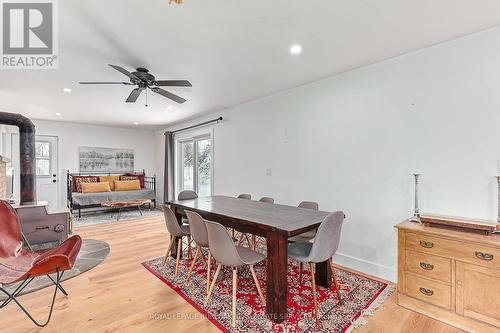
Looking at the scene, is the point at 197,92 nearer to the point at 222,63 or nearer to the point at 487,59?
the point at 222,63

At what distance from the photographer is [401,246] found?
218 cm

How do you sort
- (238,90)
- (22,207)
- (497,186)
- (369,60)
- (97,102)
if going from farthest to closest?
(97,102) → (238,90) → (22,207) → (369,60) → (497,186)

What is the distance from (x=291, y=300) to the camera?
2227 millimetres

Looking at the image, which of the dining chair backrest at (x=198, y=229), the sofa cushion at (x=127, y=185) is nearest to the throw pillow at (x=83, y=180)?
the sofa cushion at (x=127, y=185)

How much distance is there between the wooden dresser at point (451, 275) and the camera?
1.75m

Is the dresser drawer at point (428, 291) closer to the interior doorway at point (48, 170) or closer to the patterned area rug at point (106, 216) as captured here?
the patterned area rug at point (106, 216)

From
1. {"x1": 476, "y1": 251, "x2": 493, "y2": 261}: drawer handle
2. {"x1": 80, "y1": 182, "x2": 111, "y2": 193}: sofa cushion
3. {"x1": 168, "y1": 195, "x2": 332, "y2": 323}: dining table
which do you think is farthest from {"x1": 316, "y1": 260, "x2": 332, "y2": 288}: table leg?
{"x1": 80, "y1": 182, "x2": 111, "y2": 193}: sofa cushion

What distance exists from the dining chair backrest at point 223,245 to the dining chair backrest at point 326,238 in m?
0.61

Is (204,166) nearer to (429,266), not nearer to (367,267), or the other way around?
(367,267)

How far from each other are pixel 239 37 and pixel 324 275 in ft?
8.21

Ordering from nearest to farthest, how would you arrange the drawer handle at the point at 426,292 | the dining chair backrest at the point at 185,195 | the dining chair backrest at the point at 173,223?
1. the drawer handle at the point at 426,292
2. the dining chair backrest at the point at 173,223
3. the dining chair backrest at the point at 185,195

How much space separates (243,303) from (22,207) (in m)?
3.30

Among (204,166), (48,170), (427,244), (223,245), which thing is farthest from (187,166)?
(427,244)

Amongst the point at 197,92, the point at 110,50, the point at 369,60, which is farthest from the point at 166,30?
the point at 369,60
